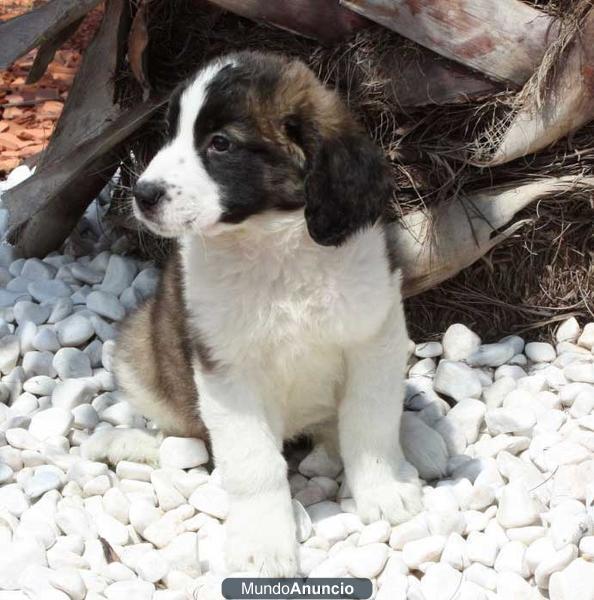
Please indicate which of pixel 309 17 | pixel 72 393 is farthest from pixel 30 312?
→ pixel 309 17

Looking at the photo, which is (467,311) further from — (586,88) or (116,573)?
(116,573)

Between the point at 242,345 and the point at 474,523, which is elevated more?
the point at 242,345

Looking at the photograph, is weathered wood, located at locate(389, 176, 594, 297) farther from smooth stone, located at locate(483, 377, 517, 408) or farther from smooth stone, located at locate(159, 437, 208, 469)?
smooth stone, located at locate(159, 437, 208, 469)

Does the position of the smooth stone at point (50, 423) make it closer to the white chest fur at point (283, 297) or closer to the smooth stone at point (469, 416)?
the white chest fur at point (283, 297)

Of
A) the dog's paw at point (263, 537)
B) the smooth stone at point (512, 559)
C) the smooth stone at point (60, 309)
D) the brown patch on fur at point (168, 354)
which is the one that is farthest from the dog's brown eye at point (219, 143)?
the smooth stone at point (60, 309)

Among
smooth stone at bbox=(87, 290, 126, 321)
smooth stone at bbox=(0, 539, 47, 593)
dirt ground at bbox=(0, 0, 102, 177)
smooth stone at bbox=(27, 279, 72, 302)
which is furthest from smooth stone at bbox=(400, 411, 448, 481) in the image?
dirt ground at bbox=(0, 0, 102, 177)

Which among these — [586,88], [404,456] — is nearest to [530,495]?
[404,456]

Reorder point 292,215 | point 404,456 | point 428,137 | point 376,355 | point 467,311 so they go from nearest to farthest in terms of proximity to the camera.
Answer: point 292,215 → point 376,355 → point 404,456 → point 428,137 → point 467,311

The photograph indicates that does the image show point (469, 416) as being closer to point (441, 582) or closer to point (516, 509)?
point (516, 509)
